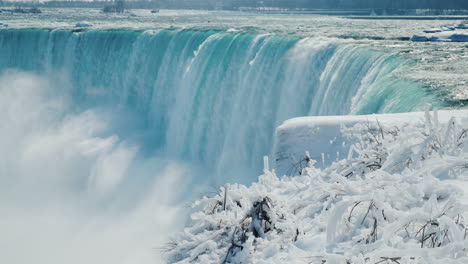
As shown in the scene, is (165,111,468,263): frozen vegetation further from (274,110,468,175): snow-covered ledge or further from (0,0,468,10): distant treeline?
(0,0,468,10): distant treeline

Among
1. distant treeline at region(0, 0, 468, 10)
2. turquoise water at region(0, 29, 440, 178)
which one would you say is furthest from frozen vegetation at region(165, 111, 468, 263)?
distant treeline at region(0, 0, 468, 10)

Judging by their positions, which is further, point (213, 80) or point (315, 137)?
point (213, 80)

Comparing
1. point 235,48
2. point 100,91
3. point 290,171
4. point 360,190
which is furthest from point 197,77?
point 360,190

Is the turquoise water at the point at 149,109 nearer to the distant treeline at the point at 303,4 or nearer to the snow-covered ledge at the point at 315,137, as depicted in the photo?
the snow-covered ledge at the point at 315,137

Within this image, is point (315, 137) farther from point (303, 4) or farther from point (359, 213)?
point (303, 4)

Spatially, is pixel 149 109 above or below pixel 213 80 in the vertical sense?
below

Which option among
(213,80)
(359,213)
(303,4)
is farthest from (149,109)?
(303,4)

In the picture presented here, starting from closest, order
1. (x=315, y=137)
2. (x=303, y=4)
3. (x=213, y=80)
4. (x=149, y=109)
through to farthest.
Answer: (x=315, y=137)
(x=213, y=80)
(x=149, y=109)
(x=303, y=4)
